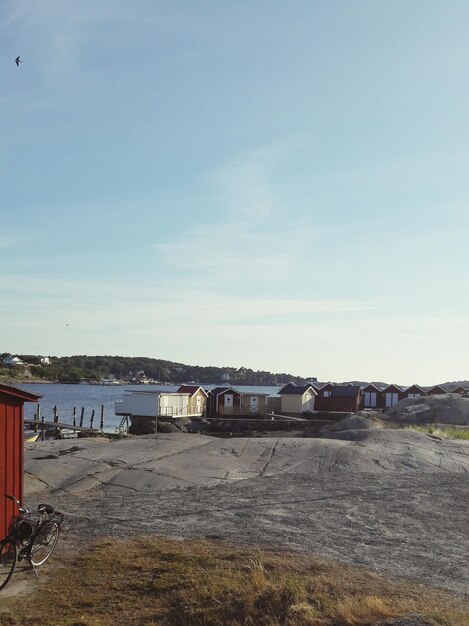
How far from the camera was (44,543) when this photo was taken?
13.3 metres

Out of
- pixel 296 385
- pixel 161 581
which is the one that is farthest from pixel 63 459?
pixel 296 385

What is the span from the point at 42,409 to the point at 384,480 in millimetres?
104401

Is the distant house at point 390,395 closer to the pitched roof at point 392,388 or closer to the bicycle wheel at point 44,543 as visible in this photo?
the pitched roof at point 392,388

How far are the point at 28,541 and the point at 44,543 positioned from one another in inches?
22.0

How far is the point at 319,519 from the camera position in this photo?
18047mm

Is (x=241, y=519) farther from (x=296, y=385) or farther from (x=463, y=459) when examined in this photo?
(x=296, y=385)

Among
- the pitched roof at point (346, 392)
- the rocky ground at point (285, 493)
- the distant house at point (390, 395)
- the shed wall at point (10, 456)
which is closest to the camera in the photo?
the shed wall at point (10, 456)

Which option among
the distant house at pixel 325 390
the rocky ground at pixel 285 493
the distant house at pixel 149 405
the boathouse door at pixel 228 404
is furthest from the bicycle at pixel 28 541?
the distant house at pixel 325 390

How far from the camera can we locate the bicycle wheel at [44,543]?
13008 mm

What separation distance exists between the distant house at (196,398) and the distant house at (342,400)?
1505 cm

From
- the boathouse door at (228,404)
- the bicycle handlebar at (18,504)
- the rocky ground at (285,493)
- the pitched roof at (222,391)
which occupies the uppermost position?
the bicycle handlebar at (18,504)

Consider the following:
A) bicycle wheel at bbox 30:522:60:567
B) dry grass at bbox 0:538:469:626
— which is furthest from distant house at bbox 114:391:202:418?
dry grass at bbox 0:538:469:626

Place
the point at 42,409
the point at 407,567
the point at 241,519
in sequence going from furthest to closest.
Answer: the point at 42,409, the point at 241,519, the point at 407,567

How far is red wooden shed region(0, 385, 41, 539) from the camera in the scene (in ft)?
44.8
